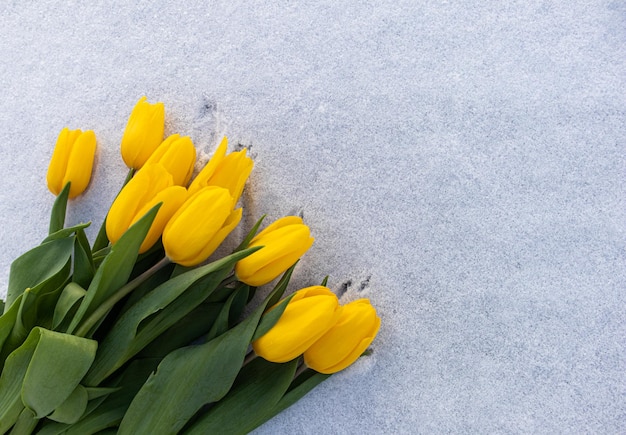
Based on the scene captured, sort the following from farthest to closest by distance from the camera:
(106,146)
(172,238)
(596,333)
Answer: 1. (106,146)
2. (596,333)
3. (172,238)

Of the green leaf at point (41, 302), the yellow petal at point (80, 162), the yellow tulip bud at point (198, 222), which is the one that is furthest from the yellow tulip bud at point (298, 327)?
the yellow petal at point (80, 162)

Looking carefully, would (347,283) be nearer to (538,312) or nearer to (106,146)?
(538,312)

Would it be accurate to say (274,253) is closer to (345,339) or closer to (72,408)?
(345,339)

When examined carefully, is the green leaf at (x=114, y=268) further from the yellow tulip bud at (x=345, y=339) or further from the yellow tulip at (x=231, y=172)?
the yellow tulip bud at (x=345, y=339)

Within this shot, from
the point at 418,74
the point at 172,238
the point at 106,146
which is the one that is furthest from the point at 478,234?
the point at 106,146

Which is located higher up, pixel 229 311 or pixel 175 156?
pixel 175 156

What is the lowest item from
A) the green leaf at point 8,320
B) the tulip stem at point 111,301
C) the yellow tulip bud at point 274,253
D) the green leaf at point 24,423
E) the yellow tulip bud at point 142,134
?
the yellow tulip bud at point 274,253

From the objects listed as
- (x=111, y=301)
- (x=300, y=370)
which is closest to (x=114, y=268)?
(x=111, y=301)
